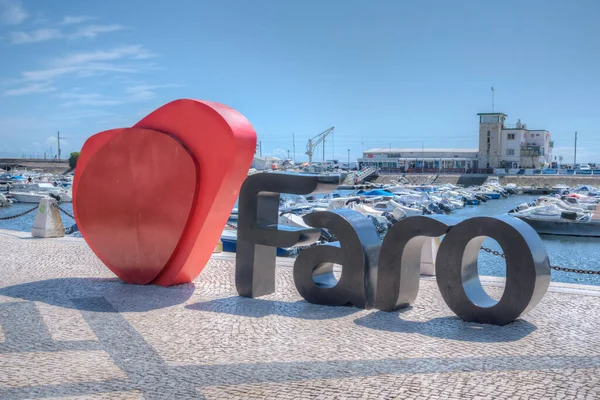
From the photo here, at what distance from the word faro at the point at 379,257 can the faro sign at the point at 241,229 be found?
0.05 feet

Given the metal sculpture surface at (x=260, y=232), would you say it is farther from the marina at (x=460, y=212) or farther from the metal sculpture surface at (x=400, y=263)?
the marina at (x=460, y=212)

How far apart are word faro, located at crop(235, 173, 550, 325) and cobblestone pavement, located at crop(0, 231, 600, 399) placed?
0.26m

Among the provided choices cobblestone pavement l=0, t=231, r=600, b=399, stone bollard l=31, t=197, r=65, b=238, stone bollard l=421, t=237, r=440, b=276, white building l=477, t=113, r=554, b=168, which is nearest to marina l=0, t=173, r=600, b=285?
stone bollard l=31, t=197, r=65, b=238

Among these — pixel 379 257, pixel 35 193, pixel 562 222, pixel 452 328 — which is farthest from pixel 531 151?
pixel 452 328

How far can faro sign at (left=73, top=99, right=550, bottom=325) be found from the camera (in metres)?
8.29

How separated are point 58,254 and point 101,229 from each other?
10.8 feet

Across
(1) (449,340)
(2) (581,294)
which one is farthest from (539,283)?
(2) (581,294)

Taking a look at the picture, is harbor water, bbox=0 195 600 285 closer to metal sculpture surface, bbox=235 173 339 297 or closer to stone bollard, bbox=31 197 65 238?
metal sculpture surface, bbox=235 173 339 297

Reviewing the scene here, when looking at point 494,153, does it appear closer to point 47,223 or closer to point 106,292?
point 47,223

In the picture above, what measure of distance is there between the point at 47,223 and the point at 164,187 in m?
7.50

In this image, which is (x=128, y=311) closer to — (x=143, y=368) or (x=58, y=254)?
(x=143, y=368)

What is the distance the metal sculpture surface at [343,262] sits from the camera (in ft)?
29.5

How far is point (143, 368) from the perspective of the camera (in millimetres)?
6293

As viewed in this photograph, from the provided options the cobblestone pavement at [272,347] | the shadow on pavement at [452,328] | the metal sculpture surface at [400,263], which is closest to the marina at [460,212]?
the cobblestone pavement at [272,347]
